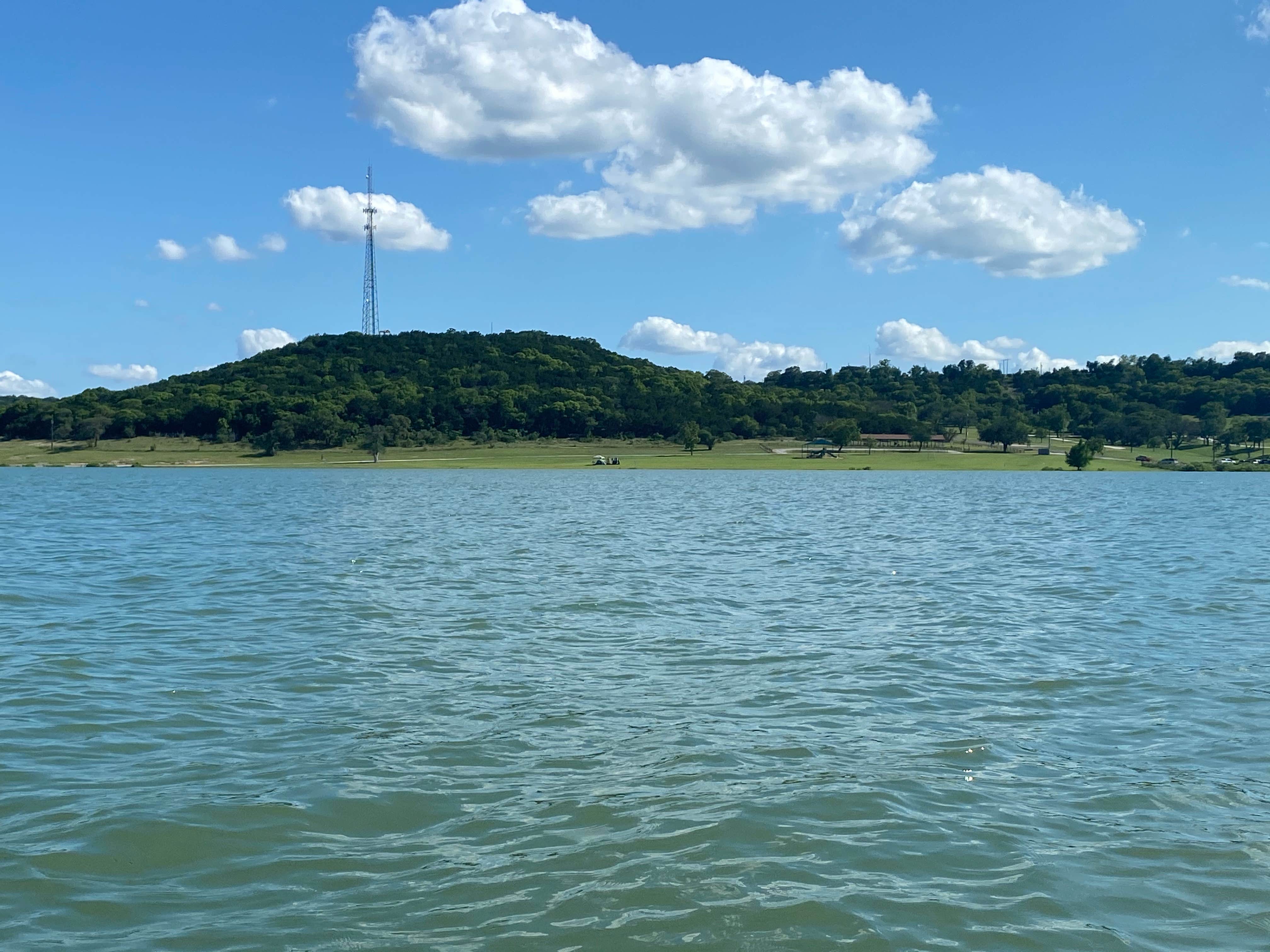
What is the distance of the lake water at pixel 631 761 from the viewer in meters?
8.16

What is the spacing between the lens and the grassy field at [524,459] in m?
164

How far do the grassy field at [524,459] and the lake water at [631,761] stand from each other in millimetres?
131703

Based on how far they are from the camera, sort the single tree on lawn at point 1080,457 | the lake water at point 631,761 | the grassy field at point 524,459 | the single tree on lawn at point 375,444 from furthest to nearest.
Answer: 1. the single tree on lawn at point 375,444
2. the grassy field at point 524,459
3. the single tree on lawn at point 1080,457
4. the lake water at point 631,761

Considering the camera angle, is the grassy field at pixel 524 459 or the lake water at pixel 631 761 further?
the grassy field at pixel 524 459

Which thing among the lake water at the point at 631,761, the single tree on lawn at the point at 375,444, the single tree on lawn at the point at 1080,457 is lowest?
the lake water at the point at 631,761

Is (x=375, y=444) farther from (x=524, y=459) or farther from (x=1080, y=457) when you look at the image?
(x=1080, y=457)

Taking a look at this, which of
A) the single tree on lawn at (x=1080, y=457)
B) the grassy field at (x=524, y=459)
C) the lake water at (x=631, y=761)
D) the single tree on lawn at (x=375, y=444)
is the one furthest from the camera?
the single tree on lawn at (x=375, y=444)

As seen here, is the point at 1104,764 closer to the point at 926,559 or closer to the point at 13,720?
the point at 13,720

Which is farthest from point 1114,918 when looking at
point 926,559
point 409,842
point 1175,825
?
point 926,559

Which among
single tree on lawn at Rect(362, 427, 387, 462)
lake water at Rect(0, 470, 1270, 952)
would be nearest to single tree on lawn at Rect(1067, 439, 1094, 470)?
single tree on lawn at Rect(362, 427, 387, 462)

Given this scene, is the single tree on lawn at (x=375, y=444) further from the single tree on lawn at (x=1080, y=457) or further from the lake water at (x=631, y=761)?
the lake water at (x=631, y=761)

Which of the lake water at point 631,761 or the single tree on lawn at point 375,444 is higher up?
the single tree on lawn at point 375,444

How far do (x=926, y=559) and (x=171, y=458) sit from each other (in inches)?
6743

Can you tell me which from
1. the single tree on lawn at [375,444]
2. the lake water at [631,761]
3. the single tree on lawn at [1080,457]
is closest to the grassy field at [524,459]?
the single tree on lawn at [375,444]
